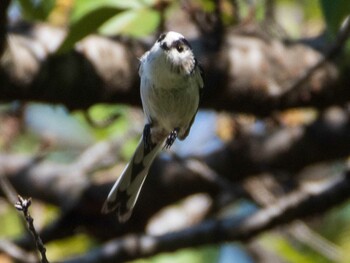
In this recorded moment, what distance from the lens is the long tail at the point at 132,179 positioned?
3041mm

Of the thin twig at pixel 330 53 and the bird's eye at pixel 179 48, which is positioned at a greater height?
the bird's eye at pixel 179 48

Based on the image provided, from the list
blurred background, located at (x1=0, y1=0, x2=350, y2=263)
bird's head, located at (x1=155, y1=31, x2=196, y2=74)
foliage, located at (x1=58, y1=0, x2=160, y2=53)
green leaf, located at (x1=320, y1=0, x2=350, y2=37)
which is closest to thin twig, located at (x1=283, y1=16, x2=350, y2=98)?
blurred background, located at (x1=0, y1=0, x2=350, y2=263)

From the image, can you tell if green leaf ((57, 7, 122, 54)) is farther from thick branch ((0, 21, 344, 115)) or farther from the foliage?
thick branch ((0, 21, 344, 115))

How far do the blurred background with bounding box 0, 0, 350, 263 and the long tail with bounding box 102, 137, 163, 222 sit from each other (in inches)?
18.7

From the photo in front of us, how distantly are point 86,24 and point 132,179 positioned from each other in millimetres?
575

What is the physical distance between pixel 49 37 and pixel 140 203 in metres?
1.20

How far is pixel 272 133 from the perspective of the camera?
489 cm

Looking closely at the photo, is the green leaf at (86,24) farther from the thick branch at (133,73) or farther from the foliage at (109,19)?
the thick branch at (133,73)

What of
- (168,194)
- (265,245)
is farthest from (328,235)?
(168,194)

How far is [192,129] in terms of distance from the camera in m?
4.04

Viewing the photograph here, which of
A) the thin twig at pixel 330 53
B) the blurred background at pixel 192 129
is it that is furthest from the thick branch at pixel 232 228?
the thin twig at pixel 330 53

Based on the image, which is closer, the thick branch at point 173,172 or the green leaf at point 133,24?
the green leaf at point 133,24

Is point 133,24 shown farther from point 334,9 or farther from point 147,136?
point 334,9

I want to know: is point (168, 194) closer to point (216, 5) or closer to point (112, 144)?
point (112, 144)
